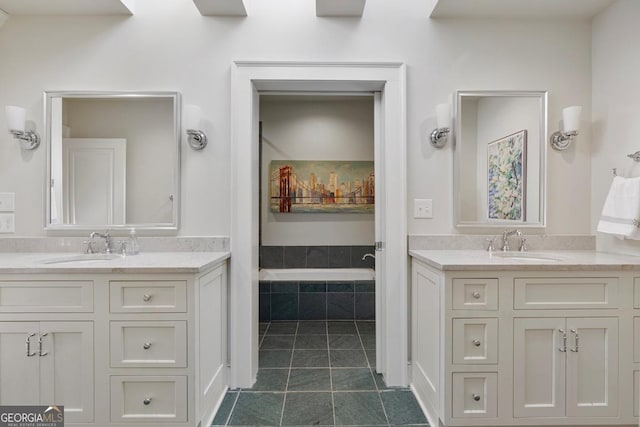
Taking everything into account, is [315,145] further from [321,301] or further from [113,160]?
[113,160]

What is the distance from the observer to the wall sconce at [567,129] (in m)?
1.98

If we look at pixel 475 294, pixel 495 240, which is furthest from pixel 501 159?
pixel 475 294

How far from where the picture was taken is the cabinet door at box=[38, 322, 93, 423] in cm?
151

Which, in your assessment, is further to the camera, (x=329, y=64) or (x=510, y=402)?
(x=329, y=64)

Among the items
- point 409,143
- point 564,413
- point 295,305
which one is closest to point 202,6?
point 409,143

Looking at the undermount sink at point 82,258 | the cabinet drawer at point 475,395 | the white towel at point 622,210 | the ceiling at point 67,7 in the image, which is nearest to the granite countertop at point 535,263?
the white towel at point 622,210

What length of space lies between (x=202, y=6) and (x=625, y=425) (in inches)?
128

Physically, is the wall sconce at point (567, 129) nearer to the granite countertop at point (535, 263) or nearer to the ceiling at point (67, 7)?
the granite countertop at point (535, 263)

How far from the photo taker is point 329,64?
6.67 feet

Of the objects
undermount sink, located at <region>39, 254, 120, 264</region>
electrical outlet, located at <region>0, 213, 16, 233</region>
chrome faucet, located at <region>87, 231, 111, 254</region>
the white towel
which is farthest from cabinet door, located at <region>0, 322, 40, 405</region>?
the white towel

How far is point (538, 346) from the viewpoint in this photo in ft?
5.08

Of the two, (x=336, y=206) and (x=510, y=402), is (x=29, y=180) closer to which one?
(x=336, y=206)

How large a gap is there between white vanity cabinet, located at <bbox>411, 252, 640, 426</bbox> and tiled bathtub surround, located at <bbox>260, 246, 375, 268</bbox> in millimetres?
2299

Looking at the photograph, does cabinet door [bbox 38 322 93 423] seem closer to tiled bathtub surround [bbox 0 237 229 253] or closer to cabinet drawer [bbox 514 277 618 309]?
tiled bathtub surround [bbox 0 237 229 253]
